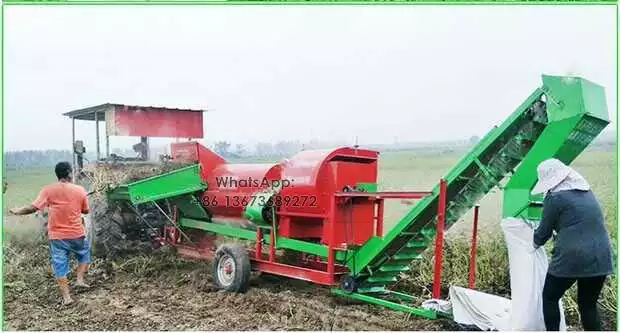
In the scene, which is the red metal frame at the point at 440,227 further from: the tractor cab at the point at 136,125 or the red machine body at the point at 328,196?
the tractor cab at the point at 136,125

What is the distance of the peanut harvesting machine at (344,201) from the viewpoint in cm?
555

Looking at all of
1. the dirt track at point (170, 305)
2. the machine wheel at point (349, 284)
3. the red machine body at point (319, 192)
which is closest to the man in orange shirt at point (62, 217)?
the dirt track at point (170, 305)

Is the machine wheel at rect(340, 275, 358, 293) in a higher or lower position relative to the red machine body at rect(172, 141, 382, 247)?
lower

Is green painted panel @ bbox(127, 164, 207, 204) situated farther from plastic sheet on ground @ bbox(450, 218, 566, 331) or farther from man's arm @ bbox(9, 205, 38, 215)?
plastic sheet on ground @ bbox(450, 218, 566, 331)

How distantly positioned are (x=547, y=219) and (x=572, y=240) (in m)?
0.24

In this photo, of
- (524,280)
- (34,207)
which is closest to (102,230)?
(34,207)

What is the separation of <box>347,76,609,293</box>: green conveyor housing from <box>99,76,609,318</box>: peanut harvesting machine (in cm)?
1

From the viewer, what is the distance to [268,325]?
6234mm

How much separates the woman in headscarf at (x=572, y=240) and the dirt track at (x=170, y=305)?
50.2 inches

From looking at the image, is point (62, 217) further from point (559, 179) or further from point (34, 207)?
point (559, 179)

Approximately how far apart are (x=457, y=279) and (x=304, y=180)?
207 centimetres

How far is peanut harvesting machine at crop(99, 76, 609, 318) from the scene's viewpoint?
5.55m

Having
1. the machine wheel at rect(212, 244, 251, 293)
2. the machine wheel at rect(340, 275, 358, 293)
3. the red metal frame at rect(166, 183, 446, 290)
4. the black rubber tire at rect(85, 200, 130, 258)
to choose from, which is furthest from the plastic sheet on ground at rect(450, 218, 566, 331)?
the black rubber tire at rect(85, 200, 130, 258)

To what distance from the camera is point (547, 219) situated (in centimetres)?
496
